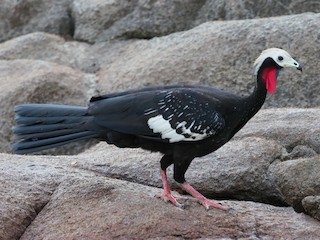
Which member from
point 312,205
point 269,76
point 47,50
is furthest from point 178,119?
point 47,50

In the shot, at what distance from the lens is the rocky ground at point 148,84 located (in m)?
5.30

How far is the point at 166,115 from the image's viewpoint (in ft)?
17.8

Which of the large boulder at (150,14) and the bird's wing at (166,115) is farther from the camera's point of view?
the large boulder at (150,14)

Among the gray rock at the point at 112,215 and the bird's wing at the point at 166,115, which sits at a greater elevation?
the bird's wing at the point at 166,115

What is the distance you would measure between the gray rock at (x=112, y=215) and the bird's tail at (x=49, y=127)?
0.85ft

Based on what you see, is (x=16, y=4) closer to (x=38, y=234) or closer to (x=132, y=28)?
(x=132, y=28)

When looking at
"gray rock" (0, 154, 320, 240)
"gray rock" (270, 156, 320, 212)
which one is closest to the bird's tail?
"gray rock" (0, 154, 320, 240)

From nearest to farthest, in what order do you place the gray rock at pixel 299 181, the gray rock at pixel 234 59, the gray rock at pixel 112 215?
the gray rock at pixel 112 215
the gray rock at pixel 299 181
the gray rock at pixel 234 59

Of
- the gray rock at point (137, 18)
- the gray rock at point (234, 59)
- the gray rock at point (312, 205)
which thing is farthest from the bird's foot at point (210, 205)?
the gray rock at point (137, 18)

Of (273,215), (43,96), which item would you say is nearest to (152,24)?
(43,96)

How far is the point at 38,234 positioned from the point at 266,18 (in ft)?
15.8

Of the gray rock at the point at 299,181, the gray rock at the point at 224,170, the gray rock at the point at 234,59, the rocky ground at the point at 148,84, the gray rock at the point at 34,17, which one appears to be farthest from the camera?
the gray rock at the point at 34,17

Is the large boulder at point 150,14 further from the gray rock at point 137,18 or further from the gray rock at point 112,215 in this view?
the gray rock at point 112,215

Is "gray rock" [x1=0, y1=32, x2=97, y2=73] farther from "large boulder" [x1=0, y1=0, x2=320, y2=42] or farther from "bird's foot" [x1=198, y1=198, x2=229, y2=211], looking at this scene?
"bird's foot" [x1=198, y1=198, x2=229, y2=211]
